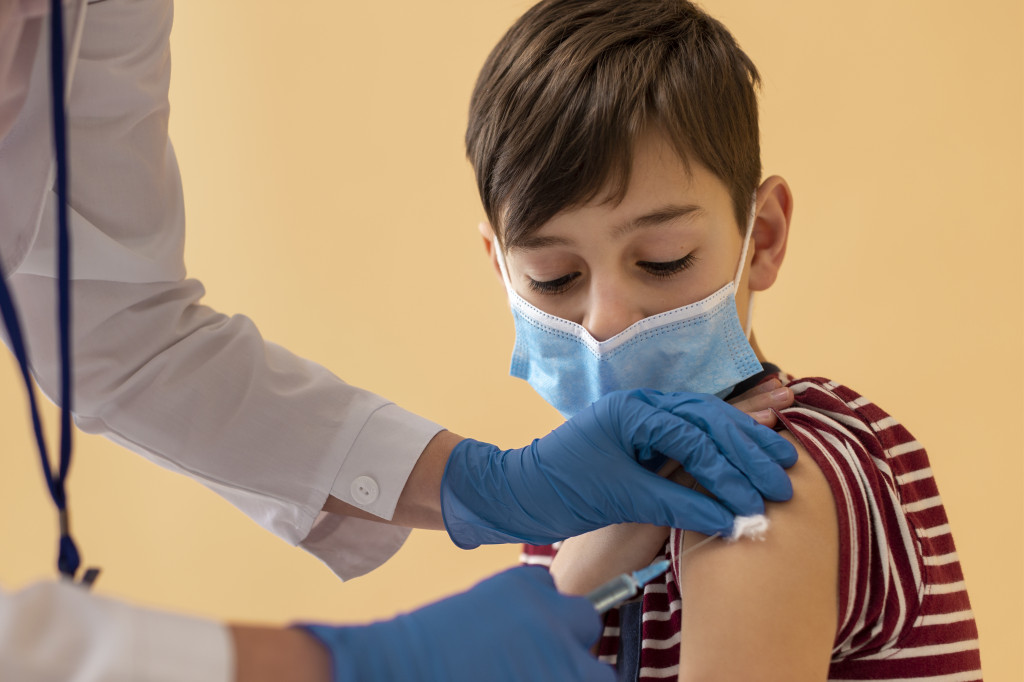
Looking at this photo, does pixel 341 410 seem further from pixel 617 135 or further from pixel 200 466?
pixel 617 135

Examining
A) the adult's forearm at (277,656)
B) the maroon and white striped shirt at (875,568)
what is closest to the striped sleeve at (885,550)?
the maroon and white striped shirt at (875,568)

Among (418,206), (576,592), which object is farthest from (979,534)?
(418,206)

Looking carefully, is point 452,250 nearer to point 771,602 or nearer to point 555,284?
point 555,284

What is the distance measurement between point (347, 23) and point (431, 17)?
245 mm

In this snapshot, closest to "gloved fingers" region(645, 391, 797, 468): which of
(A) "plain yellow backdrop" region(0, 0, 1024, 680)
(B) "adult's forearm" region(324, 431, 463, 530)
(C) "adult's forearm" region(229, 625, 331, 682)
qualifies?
(B) "adult's forearm" region(324, 431, 463, 530)

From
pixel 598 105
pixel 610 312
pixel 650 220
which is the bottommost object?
pixel 610 312

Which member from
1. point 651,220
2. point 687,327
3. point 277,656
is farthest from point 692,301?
point 277,656

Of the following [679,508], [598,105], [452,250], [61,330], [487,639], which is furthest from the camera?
[452,250]

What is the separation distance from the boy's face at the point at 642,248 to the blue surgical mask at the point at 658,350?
0.02 meters

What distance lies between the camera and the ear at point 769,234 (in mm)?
1344

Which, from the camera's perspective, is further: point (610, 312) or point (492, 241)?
point (492, 241)

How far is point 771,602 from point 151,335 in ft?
2.97

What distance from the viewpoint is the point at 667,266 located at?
120 cm

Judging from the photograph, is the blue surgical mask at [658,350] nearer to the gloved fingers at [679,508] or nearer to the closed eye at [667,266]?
the closed eye at [667,266]
